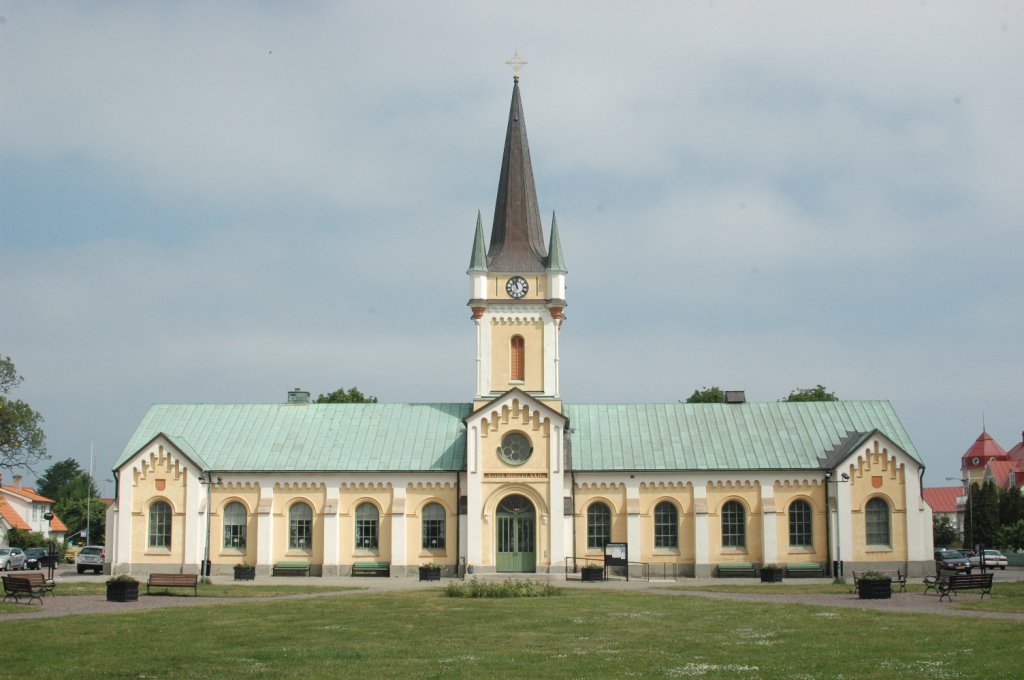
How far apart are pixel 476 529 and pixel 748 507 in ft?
42.0

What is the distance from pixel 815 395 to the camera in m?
75.9

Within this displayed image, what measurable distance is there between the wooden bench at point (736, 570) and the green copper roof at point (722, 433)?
177 inches

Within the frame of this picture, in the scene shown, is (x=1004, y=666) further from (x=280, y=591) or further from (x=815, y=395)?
(x=815, y=395)

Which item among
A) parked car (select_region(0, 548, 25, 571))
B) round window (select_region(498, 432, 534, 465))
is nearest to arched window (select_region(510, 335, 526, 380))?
round window (select_region(498, 432, 534, 465))

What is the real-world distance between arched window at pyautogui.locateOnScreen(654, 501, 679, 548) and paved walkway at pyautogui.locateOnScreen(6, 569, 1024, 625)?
326 cm

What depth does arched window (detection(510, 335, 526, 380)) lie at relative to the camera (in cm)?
5391

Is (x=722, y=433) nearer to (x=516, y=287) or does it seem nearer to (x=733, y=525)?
(x=733, y=525)

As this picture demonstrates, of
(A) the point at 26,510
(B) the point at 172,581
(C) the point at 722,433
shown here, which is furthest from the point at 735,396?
(A) the point at 26,510

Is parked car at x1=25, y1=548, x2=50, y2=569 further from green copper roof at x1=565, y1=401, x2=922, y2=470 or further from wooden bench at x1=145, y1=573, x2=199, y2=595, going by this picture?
green copper roof at x1=565, y1=401, x2=922, y2=470

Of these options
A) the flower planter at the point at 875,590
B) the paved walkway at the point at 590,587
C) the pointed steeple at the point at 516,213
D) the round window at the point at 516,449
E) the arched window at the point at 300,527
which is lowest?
the paved walkway at the point at 590,587

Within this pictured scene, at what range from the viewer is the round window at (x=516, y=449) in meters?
51.5

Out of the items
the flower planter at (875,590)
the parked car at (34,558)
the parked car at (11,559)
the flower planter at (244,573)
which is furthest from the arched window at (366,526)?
the flower planter at (875,590)

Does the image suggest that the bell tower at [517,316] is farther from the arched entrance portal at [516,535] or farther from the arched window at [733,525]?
the arched window at [733,525]

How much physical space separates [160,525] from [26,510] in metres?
56.2
